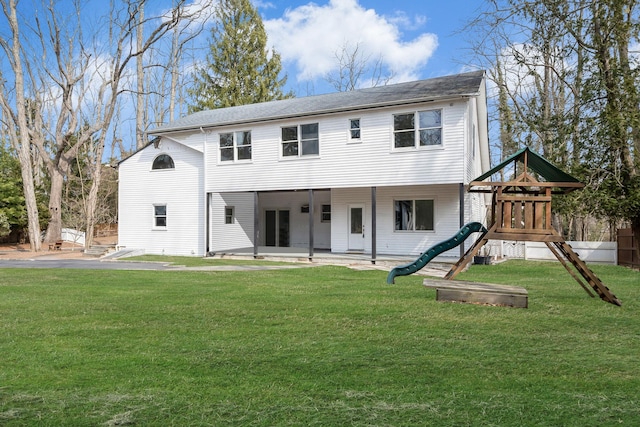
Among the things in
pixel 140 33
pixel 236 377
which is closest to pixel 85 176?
pixel 140 33

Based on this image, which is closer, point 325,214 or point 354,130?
Result: point 354,130

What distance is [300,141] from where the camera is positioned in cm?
1791

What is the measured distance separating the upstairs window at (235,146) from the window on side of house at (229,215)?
2.71 m

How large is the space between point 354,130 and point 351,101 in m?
1.43

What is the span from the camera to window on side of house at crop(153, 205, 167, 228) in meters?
21.0

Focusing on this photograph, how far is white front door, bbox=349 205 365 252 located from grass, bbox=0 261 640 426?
382 inches

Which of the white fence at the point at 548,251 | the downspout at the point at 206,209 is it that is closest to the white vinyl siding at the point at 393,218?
the white fence at the point at 548,251

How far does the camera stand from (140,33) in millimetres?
35656

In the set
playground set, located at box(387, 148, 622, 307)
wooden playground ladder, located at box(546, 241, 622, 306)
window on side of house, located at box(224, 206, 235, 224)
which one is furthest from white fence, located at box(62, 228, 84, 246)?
wooden playground ladder, located at box(546, 241, 622, 306)

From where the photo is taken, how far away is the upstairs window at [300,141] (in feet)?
58.2

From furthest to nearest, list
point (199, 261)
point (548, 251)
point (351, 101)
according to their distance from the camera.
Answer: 1. point (548, 251)
2. point (351, 101)
3. point (199, 261)

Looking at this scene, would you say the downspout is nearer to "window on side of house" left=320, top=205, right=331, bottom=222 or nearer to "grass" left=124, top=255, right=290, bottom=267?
"grass" left=124, top=255, right=290, bottom=267

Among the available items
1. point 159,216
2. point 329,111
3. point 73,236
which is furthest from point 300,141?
point 73,236

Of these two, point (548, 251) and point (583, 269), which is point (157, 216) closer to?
point (548, 251)
